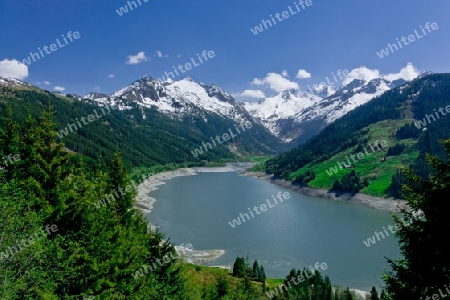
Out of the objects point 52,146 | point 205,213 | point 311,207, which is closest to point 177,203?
point 205,213

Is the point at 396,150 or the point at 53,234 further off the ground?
the point at 53,234

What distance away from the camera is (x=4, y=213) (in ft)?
46.4

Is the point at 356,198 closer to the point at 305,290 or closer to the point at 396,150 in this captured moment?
the point at 396,150

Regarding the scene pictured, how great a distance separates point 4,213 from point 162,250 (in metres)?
17.8

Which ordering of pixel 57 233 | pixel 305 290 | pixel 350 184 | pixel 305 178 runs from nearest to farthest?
pixel 57 233
pixel 305 290
pixel 350 184
pixel 305 178

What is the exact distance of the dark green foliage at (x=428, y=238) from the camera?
38.4 ft

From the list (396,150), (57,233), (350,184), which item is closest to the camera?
(57,233)

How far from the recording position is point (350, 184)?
149750 mm

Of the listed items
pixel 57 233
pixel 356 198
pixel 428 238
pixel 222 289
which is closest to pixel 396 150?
pixel 356 198

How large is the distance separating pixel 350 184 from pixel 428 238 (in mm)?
146593

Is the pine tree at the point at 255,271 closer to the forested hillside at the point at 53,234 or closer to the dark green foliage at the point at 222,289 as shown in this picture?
the dark green foliage at the point at 222,289

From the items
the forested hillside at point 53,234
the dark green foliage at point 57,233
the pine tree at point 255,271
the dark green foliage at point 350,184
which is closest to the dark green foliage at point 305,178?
the dark green foliage at point 350,184

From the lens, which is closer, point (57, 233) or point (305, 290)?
point (57, 233)

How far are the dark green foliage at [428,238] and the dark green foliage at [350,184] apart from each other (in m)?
143
